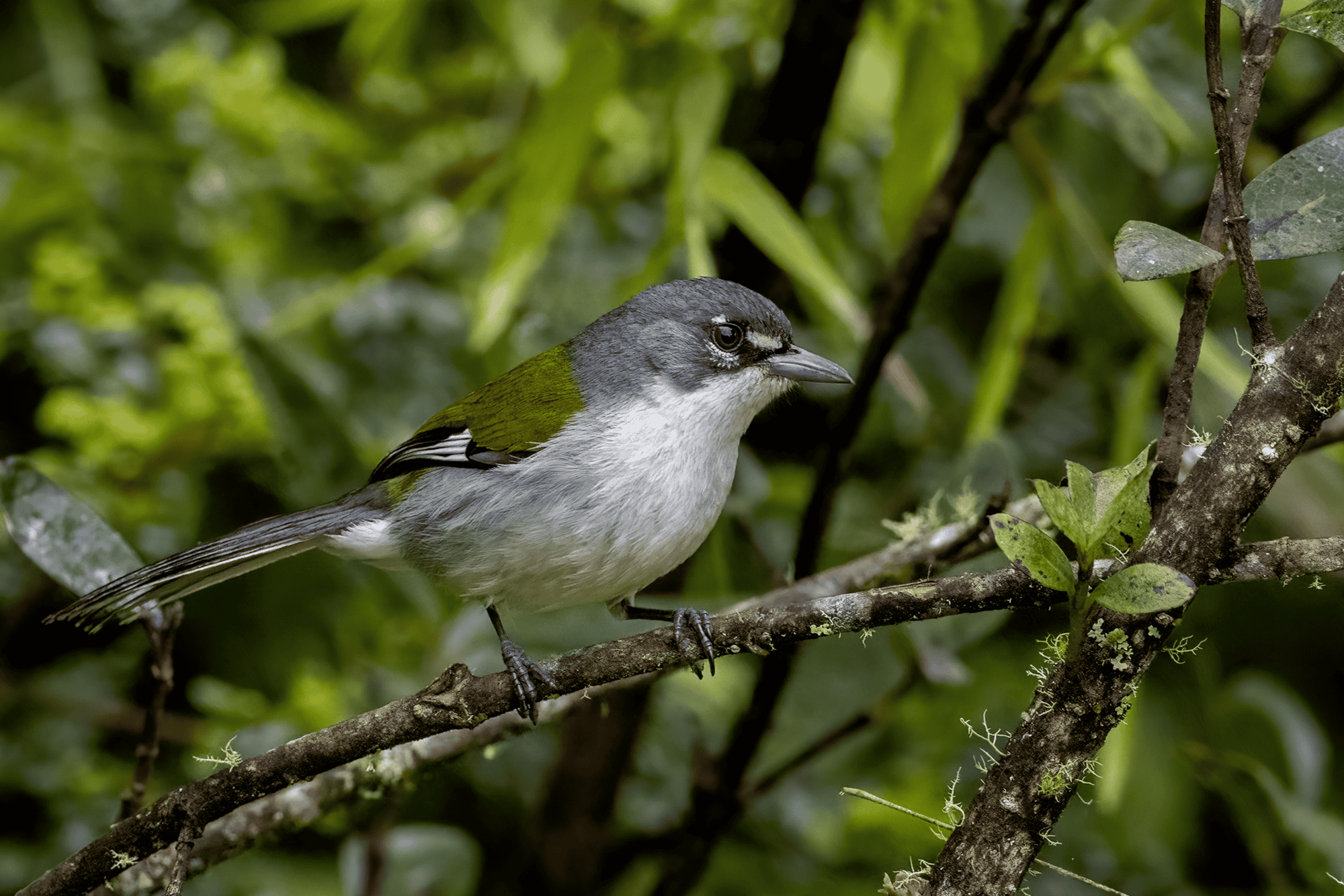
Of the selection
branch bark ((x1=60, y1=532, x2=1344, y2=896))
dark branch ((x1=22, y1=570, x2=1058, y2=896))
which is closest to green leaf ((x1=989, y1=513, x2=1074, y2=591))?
dark branch ((x1=22, y1=570, x2=1058, y2=896))

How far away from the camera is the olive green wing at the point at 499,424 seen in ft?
6.49

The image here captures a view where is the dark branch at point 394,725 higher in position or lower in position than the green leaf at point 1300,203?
lower

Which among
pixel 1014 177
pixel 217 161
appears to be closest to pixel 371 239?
pixel 217 161

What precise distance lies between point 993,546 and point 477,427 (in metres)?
0.97

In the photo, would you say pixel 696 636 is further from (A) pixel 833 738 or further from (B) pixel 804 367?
(A) pixel 833 738

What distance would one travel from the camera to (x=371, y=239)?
353 cm

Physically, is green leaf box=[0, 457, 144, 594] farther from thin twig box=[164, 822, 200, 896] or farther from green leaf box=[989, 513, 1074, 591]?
green leaf box=[989, 513, 1074, 591]

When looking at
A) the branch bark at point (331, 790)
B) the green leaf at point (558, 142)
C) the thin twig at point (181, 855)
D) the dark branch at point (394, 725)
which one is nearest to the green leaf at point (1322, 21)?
the dark branch at point (394, 725)

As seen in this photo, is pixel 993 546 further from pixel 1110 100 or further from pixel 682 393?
pixel 1110 100

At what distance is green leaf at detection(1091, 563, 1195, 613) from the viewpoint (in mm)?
861

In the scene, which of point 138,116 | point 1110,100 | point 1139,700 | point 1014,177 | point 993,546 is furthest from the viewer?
point 138,116

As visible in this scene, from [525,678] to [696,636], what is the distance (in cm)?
25

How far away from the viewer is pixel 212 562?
1820 millimetres

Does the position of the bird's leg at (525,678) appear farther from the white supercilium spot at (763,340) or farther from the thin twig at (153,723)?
the white supercilium spot at (763,340)
